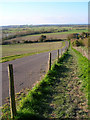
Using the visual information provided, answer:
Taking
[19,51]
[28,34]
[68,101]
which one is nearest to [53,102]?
[68,101]

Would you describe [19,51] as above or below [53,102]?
above

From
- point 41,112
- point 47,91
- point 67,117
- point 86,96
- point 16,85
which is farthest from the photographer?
point 16,85

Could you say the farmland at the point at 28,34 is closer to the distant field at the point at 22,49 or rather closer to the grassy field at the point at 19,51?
the distant field at the point at 22,49

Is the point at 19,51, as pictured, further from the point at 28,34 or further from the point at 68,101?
the point at 28,34

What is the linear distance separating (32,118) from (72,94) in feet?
8.11

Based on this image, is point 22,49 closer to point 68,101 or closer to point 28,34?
point 68,101

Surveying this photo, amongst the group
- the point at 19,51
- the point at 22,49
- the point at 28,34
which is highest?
the point at 28,34

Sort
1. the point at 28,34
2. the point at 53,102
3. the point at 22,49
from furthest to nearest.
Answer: the point at 28,34
the point at 22,49
the point at 53,102

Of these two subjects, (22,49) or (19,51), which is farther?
(22,49)

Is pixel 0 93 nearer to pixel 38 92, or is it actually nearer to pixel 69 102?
pixel 38 92

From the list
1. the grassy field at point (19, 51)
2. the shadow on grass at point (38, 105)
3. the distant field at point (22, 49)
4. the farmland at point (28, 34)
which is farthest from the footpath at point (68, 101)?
the farmland at point (28, 34)

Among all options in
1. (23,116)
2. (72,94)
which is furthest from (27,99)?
(72,94)

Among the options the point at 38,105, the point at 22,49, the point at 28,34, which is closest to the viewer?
the point at 38,105

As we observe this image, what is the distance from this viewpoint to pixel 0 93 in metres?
6.46
